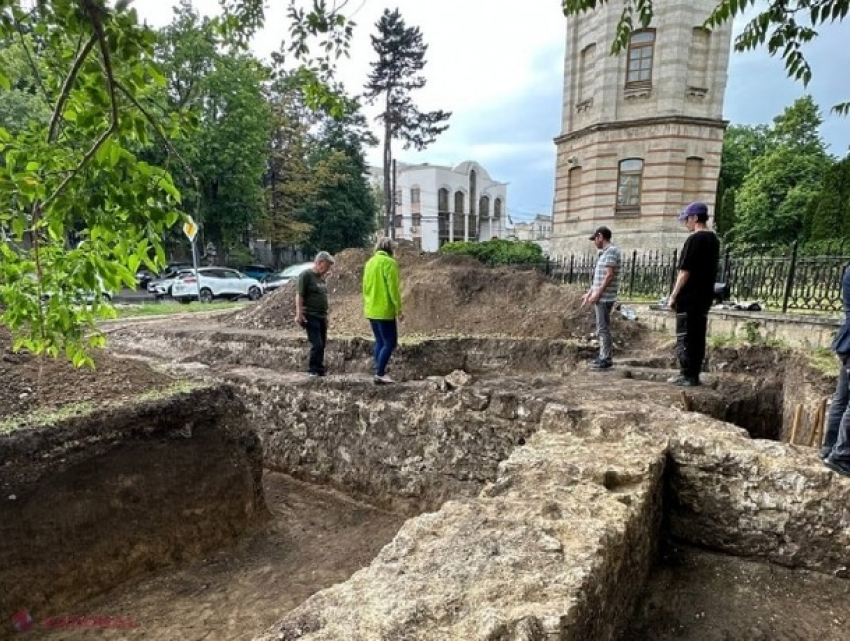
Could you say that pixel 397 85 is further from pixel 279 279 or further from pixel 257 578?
pixel 257 578

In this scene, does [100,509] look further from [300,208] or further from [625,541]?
[300,208]

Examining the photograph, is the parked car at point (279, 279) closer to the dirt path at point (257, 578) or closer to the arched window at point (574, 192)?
the arched window at point (574, 192)

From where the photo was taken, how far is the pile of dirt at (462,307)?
32.9 ft

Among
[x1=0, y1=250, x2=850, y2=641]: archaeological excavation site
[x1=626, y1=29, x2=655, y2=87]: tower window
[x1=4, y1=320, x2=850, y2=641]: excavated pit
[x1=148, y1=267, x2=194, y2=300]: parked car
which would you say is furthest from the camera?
[x1=148, y1=267, x2=194, y2=300]: parked car

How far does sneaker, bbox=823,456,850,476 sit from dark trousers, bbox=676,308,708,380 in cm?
211

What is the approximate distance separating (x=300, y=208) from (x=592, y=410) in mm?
29541

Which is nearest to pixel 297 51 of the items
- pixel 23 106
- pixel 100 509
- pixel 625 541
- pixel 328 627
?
pixel 328 627

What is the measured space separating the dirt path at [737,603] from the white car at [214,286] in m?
20.9

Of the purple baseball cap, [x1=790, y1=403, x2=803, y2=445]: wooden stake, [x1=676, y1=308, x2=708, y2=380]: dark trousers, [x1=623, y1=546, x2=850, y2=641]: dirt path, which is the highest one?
the purple baseball cap

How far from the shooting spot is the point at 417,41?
29719 millimetres

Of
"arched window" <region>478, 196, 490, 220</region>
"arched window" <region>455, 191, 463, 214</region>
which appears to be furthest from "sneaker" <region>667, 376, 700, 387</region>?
"arched window" <region>478, 196, 490, 220</region>

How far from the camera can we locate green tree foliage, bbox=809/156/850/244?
1619 cm

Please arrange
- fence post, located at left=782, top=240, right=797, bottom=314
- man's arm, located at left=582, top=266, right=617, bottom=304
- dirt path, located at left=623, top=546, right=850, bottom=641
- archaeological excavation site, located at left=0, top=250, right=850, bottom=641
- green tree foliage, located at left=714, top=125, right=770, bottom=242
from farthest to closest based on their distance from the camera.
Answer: green tree foliage, located at left=714, top=125, right=770, bottom=242
fence post, located at left=782, top=240, right=797, bottom=314
man's arm, located at left=582, top=266, right=617, bottom=304
dirt path, located at left=623, top=546, right=850, bottom=641
archaeological excavation site, located at left=0, top=250, right=850, bottom=641

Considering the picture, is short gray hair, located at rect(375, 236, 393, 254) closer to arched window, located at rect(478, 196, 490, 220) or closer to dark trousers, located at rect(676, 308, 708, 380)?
dark trousers, located at rect(676, 308, 708, 380)
